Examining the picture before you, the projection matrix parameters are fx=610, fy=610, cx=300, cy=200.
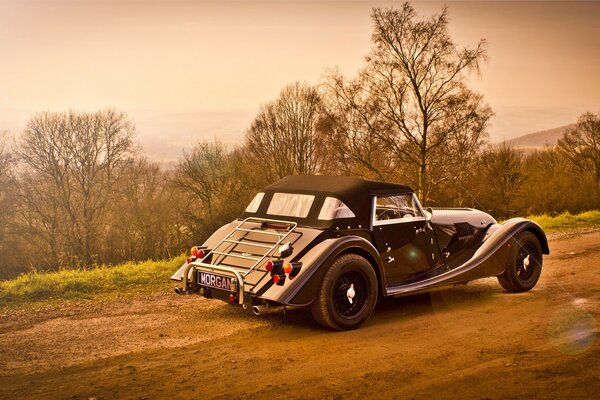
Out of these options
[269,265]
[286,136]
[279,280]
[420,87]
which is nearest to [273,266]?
[269,265]

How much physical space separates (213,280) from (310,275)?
129 centimetres

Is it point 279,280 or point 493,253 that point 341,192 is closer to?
point 279,280

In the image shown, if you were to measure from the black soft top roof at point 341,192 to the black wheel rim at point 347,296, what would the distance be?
2.08ft

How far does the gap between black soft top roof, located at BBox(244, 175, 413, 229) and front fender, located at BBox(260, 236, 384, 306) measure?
355mm

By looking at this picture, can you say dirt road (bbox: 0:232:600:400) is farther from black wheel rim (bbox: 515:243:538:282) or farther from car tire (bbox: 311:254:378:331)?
black wheel rim (bbox: 515:243:538:282)

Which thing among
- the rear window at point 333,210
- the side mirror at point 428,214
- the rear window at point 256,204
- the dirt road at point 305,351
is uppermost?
the rear window at point 256,204

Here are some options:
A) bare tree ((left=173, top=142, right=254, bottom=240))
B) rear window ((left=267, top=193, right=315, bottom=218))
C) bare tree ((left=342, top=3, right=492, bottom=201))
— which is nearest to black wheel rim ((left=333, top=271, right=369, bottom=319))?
rear window ((left=267, top=193, right=315, bottom=218))

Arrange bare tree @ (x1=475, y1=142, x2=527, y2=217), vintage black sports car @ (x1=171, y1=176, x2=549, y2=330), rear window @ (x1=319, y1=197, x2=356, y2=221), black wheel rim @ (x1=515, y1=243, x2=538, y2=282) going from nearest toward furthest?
vintage black sports car @ (x1=171, y1=176, x2=549, y2=330) < rear window @ (x1=319, y1=197, x2=356, y2=221) < black wheel rim @ (x1=515, y1=243, x2=538, y2=282) < bare tree @ (x1=475, y1=142, x2=527, y2=217)

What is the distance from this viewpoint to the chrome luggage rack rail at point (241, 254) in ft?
23.2

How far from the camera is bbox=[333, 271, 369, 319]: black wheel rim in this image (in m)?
7.13

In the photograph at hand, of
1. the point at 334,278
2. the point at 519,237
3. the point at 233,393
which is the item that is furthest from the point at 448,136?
the point at 233,393

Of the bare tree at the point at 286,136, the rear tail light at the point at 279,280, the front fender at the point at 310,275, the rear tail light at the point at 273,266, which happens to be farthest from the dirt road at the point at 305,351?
the bare tree at the point at 286,136

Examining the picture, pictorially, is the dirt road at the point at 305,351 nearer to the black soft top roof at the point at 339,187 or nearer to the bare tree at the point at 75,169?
the black soft top roof at the point at 339,187

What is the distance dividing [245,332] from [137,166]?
40288 mm
